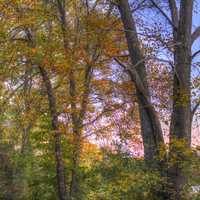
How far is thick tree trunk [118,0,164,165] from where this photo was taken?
476 inches

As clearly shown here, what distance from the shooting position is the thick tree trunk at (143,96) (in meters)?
12.1

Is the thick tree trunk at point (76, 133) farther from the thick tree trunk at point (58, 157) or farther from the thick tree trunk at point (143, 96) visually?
the thick tree trunk at point (143, 96)

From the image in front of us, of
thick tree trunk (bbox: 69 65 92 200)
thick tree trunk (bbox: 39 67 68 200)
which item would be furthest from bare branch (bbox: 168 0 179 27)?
thick tree trunk (bbox: 39 67 68 200)

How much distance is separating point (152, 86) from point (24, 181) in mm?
5742

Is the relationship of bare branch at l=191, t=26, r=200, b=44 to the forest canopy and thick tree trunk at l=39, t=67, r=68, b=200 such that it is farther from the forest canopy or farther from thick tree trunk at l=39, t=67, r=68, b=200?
thick tree trunk at l=39, t=67, r=68, b=200

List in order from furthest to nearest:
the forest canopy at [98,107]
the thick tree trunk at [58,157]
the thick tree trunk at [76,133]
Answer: the thick tree trunk at [76,133] < the thick tree trunk at [58,157] < the forest canopy at [98,107]

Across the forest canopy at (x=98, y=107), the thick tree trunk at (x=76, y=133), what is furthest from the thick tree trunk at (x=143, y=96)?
the thick tree trunk at (x=76, y=133)

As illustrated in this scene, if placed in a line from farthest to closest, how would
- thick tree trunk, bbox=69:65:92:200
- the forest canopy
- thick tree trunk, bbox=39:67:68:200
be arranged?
thick tree trunk, bbox=69:65:92:200 → thick tree trunk, bbox=39:67:68:200 → the forest canopy

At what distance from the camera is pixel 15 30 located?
14.4 metres

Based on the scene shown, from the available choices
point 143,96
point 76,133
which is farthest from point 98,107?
point 143,96

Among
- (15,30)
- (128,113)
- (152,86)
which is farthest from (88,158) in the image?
(15,30)

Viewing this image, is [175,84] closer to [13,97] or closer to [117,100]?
[117,100]

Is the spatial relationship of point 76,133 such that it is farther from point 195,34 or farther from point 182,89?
point 195,34

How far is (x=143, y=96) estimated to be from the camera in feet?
41.1
